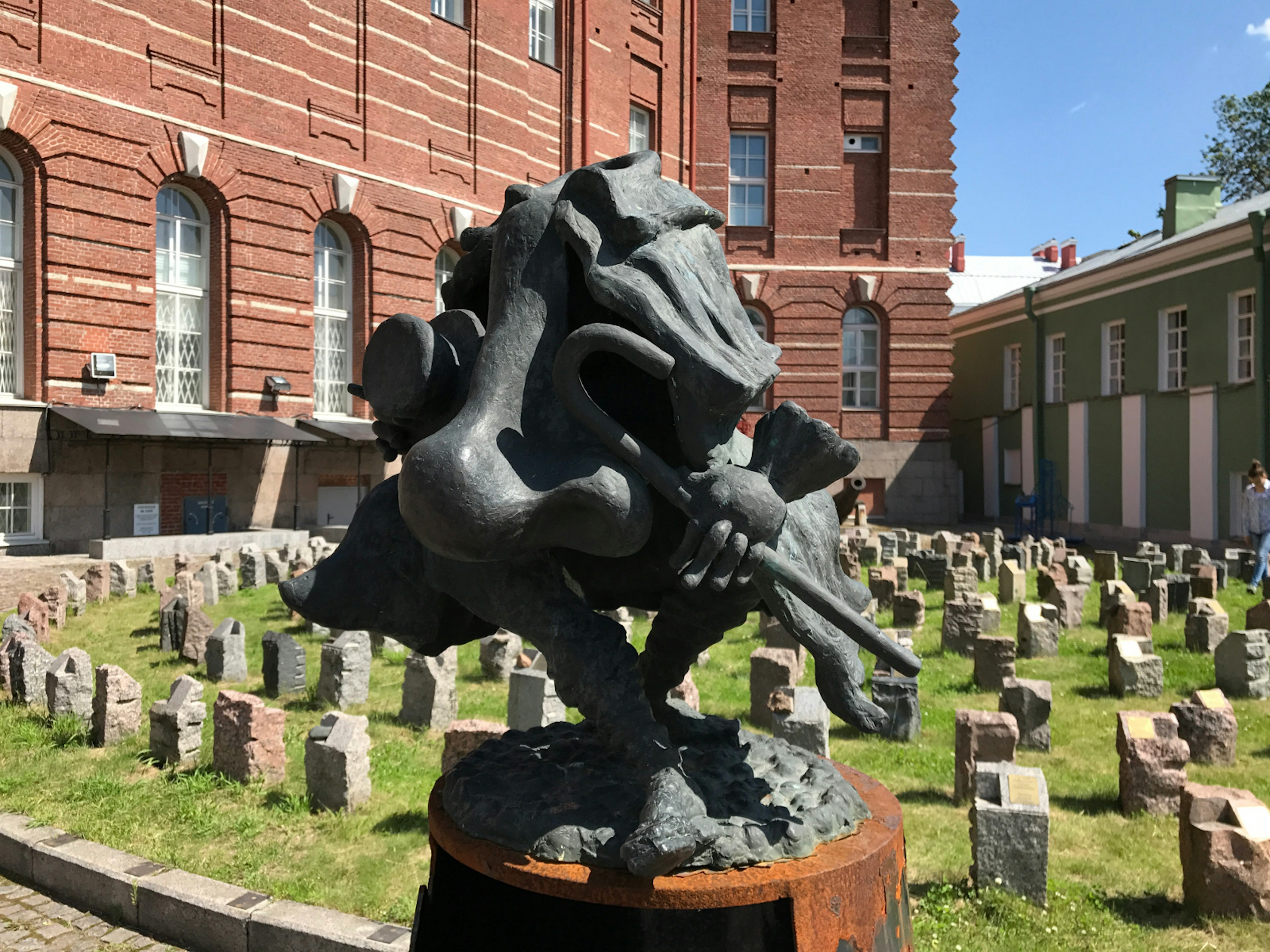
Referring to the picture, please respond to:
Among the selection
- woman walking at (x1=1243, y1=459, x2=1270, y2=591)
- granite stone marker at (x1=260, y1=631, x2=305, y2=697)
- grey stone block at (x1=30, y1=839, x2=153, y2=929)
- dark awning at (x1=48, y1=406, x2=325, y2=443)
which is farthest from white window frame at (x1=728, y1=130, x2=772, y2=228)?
grey stone block at (x1=30, y1=839, x2=153, y2=929)

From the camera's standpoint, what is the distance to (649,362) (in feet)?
7.81

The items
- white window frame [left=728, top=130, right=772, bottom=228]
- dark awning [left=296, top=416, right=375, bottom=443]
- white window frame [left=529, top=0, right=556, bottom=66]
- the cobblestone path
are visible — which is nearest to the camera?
the cobblestone path

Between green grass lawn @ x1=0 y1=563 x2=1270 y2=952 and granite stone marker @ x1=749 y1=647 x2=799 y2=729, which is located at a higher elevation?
granite stone marker @ x1=749 y1=647 x2=799 y2=729

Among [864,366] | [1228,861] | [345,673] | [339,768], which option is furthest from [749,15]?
[1228,861]

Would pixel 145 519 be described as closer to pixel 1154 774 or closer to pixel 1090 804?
pixel 1090 804

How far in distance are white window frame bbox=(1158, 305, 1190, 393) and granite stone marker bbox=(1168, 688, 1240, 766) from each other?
696 inches

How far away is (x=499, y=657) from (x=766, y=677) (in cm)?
252

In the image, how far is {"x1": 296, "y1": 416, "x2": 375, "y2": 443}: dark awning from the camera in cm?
1855

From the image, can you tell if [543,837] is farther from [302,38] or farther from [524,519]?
[302,38]

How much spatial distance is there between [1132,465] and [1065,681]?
16737 millimetres

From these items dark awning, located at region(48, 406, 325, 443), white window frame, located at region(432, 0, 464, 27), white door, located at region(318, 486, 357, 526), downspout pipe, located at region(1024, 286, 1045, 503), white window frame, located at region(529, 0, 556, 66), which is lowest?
white door, located at region(318, 486, 357, 526)

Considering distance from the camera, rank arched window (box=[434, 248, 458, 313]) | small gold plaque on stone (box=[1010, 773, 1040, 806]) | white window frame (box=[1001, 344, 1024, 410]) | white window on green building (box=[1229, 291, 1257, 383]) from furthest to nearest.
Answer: white window frame (box=[1001, 344, 1024, 410]), arched window (box=[434, 248, 458, 313]), white window on green building (box=[1229, 291, 1257, 383]), small gold plaque on stone (box=[1010, 773, 1040, 806])

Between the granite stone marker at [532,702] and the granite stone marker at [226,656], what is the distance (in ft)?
11.1

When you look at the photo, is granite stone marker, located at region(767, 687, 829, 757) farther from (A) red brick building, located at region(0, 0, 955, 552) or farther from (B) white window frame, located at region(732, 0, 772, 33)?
(B) white window frame, located at region(732, 0, 772, 33)
